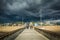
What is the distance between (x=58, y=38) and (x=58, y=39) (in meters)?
0.10

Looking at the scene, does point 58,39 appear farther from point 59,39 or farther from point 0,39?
point 0,39

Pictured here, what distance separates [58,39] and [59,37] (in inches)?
15.8

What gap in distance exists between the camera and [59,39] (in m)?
16.9

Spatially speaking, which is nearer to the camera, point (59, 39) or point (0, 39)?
point (0, 39)

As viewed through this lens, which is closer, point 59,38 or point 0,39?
point 0,39

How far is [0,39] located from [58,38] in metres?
5.94

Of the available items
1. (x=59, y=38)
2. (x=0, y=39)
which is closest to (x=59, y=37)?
(x=59, y=38)

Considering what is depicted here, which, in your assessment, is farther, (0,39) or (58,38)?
(58,38)

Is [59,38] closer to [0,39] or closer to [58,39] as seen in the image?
[58,39]

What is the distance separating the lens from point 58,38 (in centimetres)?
1725

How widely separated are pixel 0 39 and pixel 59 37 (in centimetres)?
581

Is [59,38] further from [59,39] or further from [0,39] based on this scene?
[0,39]

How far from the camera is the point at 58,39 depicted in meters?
17.2

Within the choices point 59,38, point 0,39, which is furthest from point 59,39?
point 0,39
